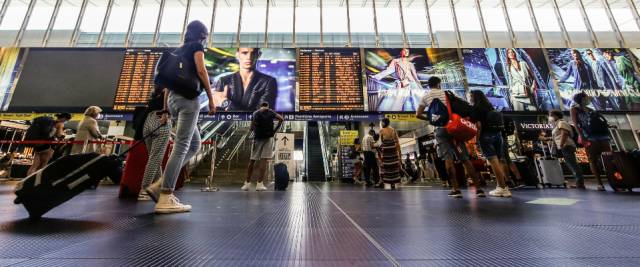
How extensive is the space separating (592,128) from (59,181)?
6069mm

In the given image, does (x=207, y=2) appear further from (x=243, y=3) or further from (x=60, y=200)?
(x=60, y=200)

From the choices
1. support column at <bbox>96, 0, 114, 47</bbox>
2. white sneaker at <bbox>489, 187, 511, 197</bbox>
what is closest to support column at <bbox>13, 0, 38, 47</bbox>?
support column at <bbox>96, 0, 114, 47</bbox>

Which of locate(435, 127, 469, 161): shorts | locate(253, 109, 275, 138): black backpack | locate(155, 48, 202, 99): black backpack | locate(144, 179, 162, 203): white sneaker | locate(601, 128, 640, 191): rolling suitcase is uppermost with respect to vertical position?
locate(253, 109, 275, 138): black backpack

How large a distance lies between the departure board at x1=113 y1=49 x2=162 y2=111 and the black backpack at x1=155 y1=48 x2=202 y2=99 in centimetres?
656

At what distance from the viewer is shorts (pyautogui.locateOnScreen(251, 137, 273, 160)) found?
4238mm

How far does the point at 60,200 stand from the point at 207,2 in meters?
11.3

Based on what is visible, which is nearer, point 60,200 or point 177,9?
point 60,200

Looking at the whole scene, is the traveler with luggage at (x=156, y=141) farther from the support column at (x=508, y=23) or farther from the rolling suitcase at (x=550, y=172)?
the support column at (x=508, y=23)

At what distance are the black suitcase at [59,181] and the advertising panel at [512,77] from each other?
869cm

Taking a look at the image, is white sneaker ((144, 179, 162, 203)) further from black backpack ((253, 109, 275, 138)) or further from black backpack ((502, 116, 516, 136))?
black backpack ((502, 116, 516, 136))

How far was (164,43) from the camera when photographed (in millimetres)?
10836

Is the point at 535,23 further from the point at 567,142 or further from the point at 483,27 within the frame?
the point at 567,142

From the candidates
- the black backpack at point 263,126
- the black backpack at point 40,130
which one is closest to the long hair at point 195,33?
the black backpack at point 263,126

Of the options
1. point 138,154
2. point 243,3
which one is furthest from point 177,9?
point 138,154
